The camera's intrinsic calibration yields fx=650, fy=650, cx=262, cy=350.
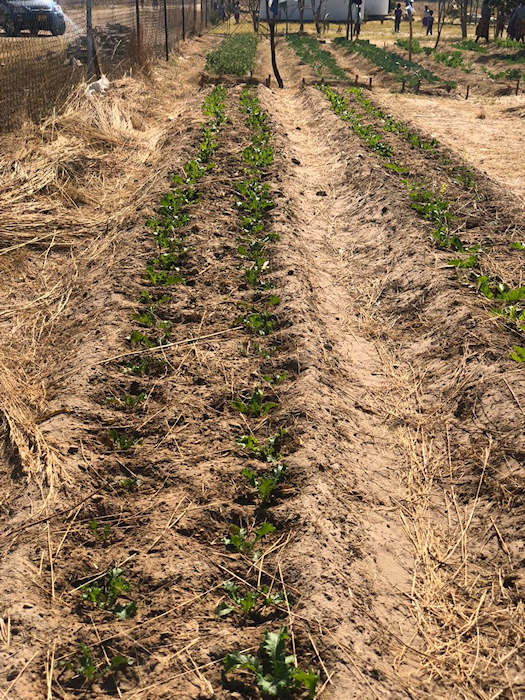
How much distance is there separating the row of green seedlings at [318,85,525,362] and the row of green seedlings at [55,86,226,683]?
8.52ft

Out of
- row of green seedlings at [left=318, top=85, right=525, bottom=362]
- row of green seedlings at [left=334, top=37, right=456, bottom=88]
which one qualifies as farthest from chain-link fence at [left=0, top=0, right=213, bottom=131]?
row of green seedlings at [left=334, top=37, right=456, bottom=88]

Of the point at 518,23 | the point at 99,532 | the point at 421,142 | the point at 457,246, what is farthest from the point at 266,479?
the point at 518,23

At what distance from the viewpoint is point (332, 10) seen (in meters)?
50.4

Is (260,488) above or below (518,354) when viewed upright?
below

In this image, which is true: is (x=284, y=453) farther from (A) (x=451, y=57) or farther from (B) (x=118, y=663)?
(A) (x=451, y=57)

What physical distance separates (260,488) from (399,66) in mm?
22596

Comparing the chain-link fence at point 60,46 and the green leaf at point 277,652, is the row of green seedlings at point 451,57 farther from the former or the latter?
the green leaf at point 277,652

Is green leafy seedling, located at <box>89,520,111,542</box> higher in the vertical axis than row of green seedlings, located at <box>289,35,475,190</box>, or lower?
lower

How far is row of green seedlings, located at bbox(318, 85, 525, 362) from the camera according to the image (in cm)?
520

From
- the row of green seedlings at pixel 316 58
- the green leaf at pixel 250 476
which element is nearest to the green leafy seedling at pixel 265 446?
the green leaf at pixel 250 476

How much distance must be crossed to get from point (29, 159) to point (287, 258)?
4051 millimetres

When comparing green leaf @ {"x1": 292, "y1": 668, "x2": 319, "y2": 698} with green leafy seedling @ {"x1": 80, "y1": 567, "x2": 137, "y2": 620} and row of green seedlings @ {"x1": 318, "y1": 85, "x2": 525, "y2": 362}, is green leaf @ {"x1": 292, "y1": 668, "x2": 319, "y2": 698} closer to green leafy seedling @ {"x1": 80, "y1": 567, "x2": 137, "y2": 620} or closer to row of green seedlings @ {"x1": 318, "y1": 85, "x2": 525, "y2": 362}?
green leafy seedling @ {"x1": 80, "y1": 567, "x2": 137, "y2": 620}

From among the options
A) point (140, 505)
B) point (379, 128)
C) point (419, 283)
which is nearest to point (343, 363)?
point (419, 283)

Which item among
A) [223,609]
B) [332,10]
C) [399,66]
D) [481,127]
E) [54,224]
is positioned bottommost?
[223,609]
